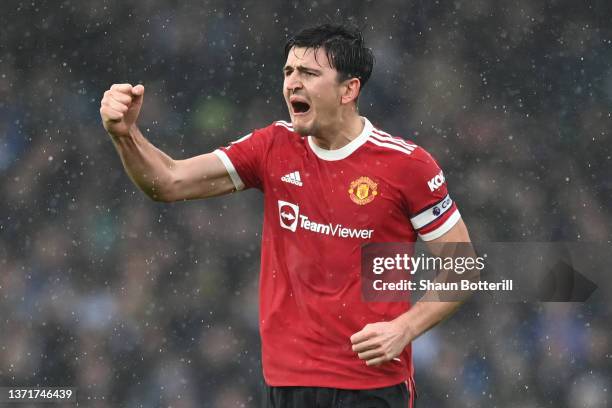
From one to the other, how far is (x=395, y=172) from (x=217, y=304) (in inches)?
113

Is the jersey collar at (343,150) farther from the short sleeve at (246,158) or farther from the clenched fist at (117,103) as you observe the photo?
the clenched fist at (117,103)

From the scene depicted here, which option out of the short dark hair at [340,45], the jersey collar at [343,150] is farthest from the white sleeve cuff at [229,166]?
the short dark hair at [340,45]

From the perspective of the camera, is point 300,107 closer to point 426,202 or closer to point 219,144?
point 426,202

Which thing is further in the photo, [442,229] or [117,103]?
[442,229]

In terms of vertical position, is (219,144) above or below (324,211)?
above

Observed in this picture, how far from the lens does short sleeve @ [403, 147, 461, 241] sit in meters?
3.46

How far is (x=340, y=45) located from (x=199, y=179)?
0.62 m

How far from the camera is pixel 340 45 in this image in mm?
3592

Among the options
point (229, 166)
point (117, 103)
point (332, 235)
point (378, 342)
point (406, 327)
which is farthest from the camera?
point (229, 166)

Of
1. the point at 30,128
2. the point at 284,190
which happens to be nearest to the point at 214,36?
the point at 30,128

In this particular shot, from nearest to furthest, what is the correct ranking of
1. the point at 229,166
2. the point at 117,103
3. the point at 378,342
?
1. the point at 117,103
2. the point at 378,342
3. the point at 229,166

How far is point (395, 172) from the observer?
3.47m

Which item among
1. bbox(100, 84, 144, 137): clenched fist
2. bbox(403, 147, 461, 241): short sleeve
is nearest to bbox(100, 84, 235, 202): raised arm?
bbox(100, 84, 144, 137): clenched fist

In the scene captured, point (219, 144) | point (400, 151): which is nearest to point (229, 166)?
point (400, 151)
